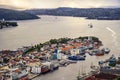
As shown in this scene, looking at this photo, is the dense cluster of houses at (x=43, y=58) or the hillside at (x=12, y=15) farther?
the hillside at (x=12, y=15)

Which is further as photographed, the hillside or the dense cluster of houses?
the hillside

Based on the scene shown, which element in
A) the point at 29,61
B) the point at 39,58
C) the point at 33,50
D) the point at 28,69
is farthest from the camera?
the point at 33,50

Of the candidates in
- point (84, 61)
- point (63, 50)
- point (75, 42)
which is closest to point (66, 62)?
point (84, 61)

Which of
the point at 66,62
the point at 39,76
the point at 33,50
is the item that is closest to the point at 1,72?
the point at 39,76

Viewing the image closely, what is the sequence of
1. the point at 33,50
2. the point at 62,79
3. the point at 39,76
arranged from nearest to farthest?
the point at 62,79
the point at 39,76
the point at 33,50

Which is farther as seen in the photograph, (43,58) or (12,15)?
(12,15)

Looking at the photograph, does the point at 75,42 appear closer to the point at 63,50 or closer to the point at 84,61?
the point at 63,50

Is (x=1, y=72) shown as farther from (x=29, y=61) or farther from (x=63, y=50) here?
(x=63, y=50)

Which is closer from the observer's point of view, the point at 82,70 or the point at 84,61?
the point at 82,70

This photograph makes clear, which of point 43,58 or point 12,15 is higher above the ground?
point 12,15
